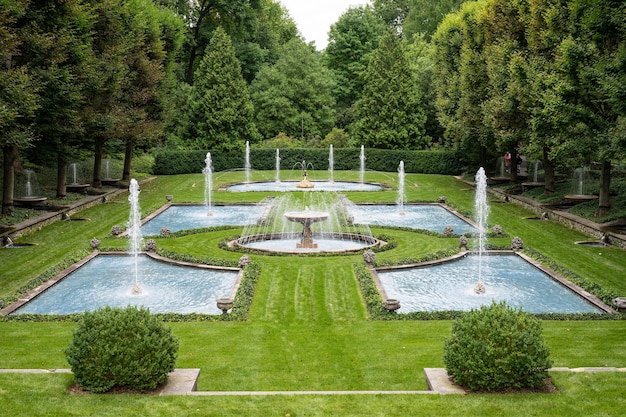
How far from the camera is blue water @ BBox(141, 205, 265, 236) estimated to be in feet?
101

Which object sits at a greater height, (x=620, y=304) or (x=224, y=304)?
(x=620, y=304)

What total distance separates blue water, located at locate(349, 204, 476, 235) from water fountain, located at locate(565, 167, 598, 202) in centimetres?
593

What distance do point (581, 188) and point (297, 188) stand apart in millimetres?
17283

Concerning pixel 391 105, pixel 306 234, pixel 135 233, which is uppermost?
pixel 391 105

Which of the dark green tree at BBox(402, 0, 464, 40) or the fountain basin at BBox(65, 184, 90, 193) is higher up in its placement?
the dark green tree at BBox(402, 0, 464, 40)

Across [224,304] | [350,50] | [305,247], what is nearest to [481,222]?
[305,247]

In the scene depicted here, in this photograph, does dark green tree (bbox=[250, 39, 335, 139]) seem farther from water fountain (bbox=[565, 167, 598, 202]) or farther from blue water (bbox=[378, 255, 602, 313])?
blue water (bbox=[378, 255, 602, 313])

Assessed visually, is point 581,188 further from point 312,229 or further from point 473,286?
point 473,286

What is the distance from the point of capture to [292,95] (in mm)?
65062

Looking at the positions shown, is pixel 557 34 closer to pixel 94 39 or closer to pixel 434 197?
pixel 434 197

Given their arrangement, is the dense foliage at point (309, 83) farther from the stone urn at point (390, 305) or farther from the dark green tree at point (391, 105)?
the stone urn at point (390, 305)

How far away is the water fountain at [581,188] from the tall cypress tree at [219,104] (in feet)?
92.5

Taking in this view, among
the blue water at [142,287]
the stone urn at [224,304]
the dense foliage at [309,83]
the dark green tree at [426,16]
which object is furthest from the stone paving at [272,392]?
the dark green tree at [426,16]

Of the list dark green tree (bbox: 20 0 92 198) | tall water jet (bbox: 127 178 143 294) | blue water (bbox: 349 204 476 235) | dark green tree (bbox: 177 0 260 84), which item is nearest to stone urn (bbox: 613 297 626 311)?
tall water jet (bbox: 127 178 143 294)
